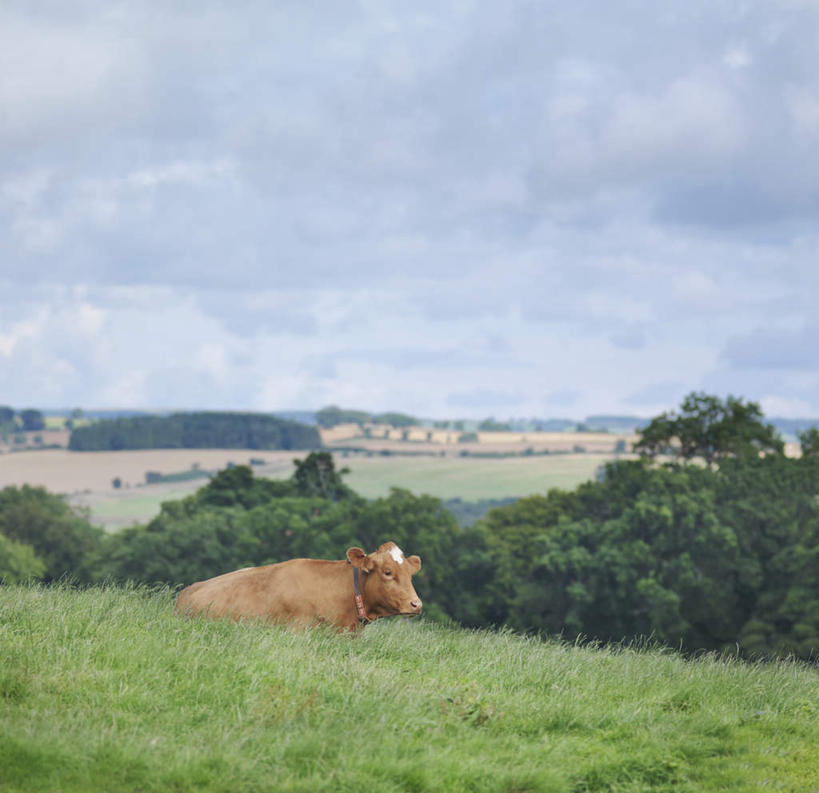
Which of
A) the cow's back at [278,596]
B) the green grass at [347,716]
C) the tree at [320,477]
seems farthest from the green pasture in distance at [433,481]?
the green grass at [347,716]

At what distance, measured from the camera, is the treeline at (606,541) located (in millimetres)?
52188

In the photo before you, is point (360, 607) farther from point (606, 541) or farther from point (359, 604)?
point (606, 541)

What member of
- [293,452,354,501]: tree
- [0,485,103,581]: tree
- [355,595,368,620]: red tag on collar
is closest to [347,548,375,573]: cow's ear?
[355,595,368,620]: red tag on collar

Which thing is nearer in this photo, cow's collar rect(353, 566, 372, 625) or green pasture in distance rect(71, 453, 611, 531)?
cow's collar rect(353, 566, 372, 625)

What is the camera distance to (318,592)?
12875 millimetres

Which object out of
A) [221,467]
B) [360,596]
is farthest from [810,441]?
[221,467]

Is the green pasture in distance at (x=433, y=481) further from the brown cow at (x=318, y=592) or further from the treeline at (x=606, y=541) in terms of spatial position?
the brown cow at (x=318, y=592)

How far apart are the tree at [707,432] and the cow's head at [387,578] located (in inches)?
2237

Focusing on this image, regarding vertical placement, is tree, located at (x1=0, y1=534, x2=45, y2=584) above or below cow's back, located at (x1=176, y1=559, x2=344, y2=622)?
below

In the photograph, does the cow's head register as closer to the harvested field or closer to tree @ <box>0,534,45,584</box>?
tree @ <box>0,534,45,584</box>

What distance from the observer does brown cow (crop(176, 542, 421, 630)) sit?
12.5m

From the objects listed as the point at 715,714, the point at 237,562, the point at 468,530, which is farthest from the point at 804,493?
the point at 715,714

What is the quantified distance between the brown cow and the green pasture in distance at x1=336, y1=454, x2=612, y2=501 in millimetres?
145018

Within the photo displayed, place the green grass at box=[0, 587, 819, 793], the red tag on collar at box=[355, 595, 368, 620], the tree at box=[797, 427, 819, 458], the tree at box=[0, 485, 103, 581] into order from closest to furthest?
the green grass at box=[0, 587, 819, 793]
the red tag on collar at box=[355, 595, 368, 620]
the tree at box=[797, 427, 819, 458]
the tree at box=[0, 485, 103, 581]
